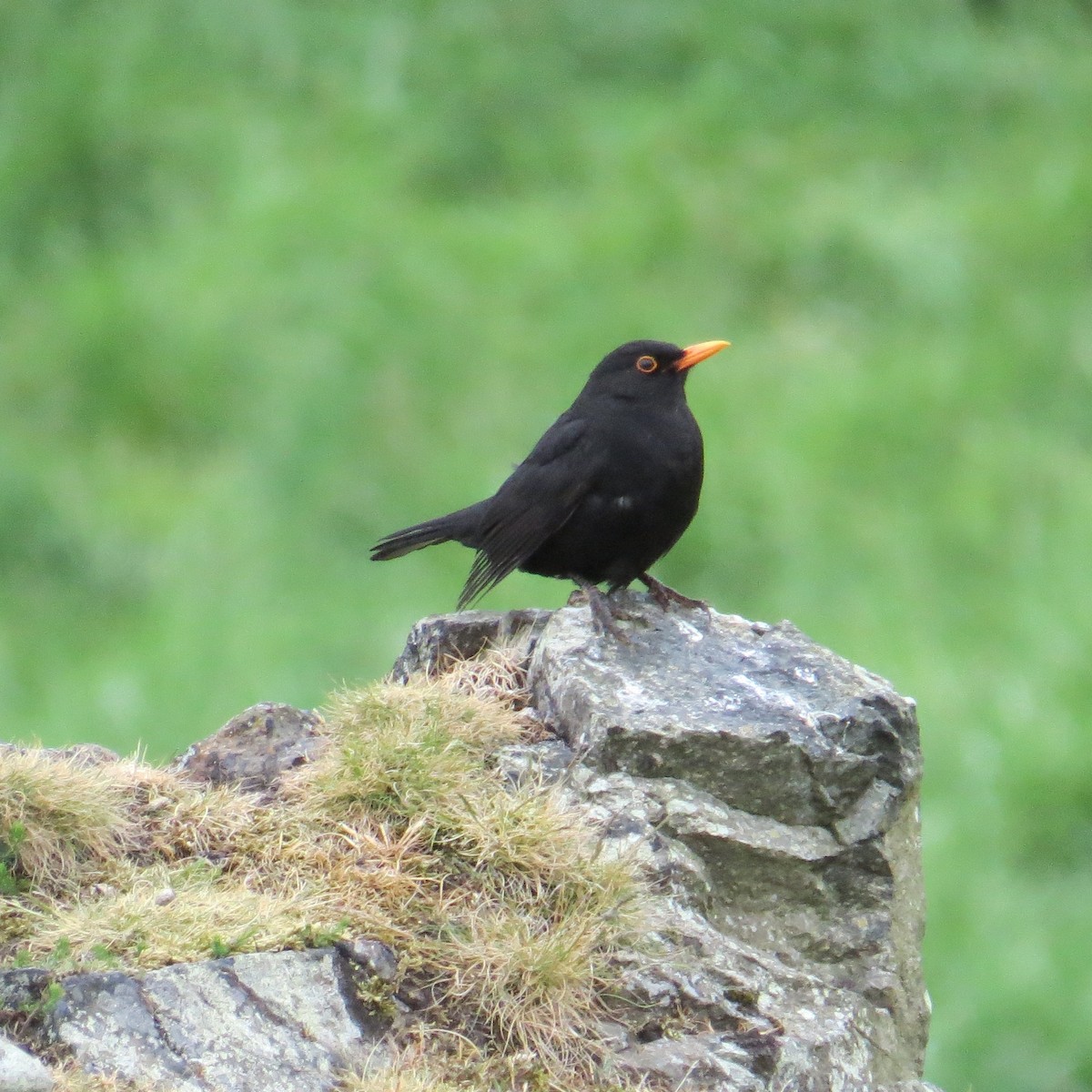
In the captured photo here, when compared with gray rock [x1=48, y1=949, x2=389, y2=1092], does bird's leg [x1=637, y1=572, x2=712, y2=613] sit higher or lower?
higher

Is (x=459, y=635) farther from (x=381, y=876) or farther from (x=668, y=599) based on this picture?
(x=381, y=876)

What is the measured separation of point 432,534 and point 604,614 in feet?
5.67

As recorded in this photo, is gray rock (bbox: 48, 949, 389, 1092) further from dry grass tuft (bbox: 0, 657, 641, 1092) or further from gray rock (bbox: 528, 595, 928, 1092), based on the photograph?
gray rock (bbox: 528, 595, 928, 1092)

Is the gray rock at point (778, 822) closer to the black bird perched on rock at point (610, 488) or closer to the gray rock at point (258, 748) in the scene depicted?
the gray rock at point (258, 748)

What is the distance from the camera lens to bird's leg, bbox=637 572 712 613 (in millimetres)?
5727

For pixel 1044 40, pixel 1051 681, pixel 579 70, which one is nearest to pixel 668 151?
pixel 579 70

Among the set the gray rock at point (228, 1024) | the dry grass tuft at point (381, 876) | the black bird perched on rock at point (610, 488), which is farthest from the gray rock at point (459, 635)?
the gray rock at point (228, 1024)

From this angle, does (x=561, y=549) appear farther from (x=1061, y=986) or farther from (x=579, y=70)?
(x=579, y=70)

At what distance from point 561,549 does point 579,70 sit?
545 inches

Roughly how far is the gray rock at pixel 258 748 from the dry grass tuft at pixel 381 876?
0.42 ft

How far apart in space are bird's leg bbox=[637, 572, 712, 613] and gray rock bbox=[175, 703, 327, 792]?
1.13 meters

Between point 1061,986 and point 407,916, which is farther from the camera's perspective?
point 1061,986

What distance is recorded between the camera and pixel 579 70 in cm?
1930

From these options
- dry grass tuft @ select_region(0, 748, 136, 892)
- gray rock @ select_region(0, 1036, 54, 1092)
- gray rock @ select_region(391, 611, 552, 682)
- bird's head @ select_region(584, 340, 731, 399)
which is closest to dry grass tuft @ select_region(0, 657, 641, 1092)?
dry grass tuft @ select_region(0, 748, 136, 892)
